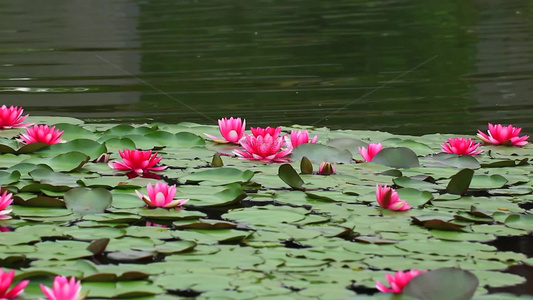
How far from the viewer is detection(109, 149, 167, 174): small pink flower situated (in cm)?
255

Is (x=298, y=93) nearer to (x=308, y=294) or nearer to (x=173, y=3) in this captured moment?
(x=308, y=294)

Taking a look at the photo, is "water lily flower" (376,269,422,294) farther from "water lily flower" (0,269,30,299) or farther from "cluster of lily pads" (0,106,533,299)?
"water lily flower" (0,269,30,299)

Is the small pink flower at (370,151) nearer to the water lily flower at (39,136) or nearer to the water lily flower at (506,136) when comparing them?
the water lily flower at (506,136)

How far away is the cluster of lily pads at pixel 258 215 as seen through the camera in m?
1.65

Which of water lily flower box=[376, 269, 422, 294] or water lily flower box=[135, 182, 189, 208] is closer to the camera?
water lily flower box=[376, 269, 422, 294]

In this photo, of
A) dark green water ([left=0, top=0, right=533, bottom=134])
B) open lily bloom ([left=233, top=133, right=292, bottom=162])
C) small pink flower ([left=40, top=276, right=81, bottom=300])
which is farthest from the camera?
dark green water ([left=0, top=0, right=533, bottom=134])

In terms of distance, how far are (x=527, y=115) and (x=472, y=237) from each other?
8.40 feet

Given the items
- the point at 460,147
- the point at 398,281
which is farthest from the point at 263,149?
the point at 398,281

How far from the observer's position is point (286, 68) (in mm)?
6543

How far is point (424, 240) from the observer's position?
77.2 inches

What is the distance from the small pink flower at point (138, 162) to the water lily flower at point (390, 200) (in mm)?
692

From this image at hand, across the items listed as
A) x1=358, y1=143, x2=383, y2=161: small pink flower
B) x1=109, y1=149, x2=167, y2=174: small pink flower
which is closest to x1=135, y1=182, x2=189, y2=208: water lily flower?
x1=109, y1=149, x2=167, y2=174: small pink flower

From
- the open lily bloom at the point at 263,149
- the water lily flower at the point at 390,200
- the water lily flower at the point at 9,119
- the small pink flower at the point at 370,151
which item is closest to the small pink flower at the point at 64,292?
the water lily flower at the point at 390,200

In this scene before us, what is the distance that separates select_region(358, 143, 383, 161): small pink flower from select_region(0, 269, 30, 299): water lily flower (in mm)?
1506
